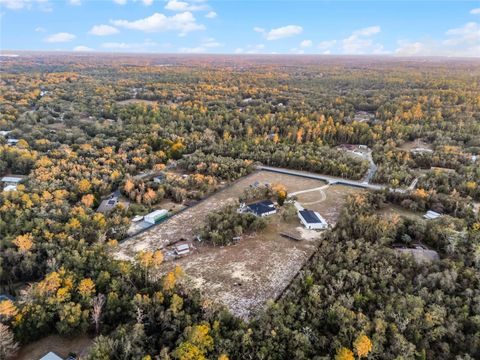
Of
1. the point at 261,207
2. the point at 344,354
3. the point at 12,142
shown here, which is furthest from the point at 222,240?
the point at 12,142

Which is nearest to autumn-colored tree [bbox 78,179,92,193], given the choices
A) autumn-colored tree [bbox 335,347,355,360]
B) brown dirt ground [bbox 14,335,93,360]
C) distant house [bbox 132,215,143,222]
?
distant house [bbox 132,215,143,222]

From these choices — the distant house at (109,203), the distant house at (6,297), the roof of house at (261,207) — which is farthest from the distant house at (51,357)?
the roof of house at (261,207)

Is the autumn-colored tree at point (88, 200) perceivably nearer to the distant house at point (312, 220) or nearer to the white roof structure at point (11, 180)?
the white roof structure at point (11, 180)

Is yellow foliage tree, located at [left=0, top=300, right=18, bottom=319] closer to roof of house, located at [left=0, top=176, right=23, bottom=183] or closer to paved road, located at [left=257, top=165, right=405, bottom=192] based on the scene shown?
roof of house, located at [left=0, top=176, right=23, bottom=183]

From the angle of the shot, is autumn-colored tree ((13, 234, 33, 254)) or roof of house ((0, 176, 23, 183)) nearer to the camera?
autumn-colored tree ((13, 234, 33, 254))

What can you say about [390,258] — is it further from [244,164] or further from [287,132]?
[287,132]

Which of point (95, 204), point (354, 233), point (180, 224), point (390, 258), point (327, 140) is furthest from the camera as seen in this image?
point (327, 140)

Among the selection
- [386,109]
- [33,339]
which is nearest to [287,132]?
[386,109]
